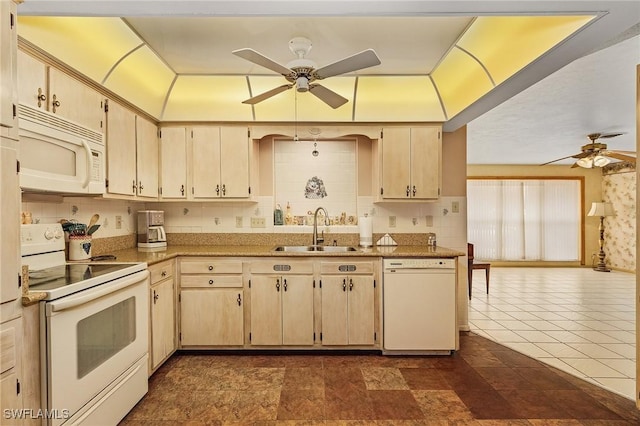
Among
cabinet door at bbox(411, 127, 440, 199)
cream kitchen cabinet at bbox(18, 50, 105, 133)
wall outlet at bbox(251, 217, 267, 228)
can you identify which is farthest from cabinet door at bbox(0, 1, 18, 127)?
cabinet door at bbox(411, 127, 440, 199)

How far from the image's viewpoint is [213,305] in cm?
322

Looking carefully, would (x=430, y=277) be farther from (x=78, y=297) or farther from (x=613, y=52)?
(x=78, y=297)

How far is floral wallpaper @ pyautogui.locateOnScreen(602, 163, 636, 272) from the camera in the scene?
774 cm

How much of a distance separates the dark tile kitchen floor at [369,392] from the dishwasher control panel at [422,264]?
83 cm

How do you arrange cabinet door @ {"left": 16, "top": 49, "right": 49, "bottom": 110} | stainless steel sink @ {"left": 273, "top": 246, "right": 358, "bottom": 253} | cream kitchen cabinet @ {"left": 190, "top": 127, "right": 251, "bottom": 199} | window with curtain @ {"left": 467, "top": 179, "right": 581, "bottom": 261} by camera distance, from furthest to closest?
window with curtain @ {"left": 467, "top": 179, "right": 581, "bottom": 261} < stainless steel sink @ {"left": 273, "top": 246, "right": 358, "bottom": 253} < cream kitchen cabinet @ {"left": 190, "top": 127, "right": 251, "bottom": 199} < cabinet door @ {"left": 16, "top": 49, "right": 49, "bottom": 110}

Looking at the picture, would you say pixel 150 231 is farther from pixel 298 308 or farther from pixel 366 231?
pixel 366 231

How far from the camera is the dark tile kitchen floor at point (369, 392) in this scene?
2.26 metres

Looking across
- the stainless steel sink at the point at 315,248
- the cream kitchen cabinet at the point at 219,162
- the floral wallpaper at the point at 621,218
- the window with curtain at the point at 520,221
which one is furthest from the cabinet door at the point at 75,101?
the floral wallpaper at the point at 621,218

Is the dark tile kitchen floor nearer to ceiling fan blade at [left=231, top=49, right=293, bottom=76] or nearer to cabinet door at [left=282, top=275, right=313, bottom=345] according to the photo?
cabinet door at [left=282, top=275, right=313, bottom=345]

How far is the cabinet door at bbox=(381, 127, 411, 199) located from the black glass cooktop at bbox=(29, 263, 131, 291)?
248 centimetres

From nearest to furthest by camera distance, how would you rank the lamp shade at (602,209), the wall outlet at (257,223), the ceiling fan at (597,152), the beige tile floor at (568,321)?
the beige tile floor at (568,321) < the wall outlet at (257,223) < the ceiling fan at (597,152) < the lamp shade at (602,209)

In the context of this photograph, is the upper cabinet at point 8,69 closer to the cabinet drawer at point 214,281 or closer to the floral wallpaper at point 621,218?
the cabinet drawer at point 214,281

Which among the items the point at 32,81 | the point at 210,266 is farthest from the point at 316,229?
the point at 32,81

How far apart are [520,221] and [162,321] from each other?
831 cm
